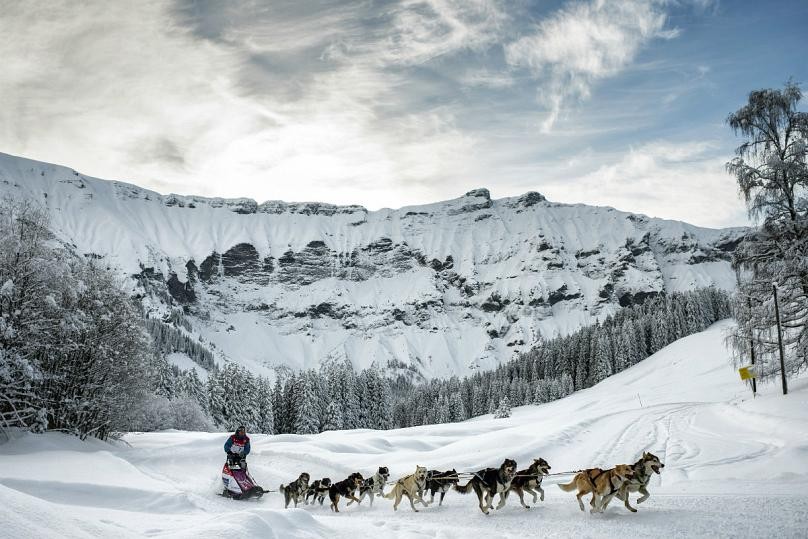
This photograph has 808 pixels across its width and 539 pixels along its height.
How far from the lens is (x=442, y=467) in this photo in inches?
659

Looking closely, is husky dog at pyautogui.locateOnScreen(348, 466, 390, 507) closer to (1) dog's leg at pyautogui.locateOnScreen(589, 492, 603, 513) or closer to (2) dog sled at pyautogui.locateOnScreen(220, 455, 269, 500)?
(2) dog sled at pyautogui.locateOnScreen(220, 455, 269, 500)

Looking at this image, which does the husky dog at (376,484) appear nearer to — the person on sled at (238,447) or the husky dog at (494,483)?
the husky dog at (494,483)

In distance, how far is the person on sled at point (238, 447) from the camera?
1608 cm

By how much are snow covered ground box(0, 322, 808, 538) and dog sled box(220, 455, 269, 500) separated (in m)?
0.45

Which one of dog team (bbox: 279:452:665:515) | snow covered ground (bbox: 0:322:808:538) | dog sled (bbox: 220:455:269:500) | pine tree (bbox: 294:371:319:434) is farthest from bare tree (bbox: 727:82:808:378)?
pine tree (bbox: 294:371:319:434)

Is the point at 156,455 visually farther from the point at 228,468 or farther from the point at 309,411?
the point at 309,411

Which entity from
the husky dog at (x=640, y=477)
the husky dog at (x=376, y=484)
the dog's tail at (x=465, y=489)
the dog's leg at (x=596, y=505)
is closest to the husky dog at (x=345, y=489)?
the husky dog at (x=376, y=484)

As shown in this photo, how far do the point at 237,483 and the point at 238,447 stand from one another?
1.12m

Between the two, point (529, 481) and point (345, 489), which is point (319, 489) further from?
point (529, 481)

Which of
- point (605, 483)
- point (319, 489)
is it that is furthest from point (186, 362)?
point (605, 483)

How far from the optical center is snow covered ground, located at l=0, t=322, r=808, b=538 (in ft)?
22.4

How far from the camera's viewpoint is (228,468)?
16.0 metres

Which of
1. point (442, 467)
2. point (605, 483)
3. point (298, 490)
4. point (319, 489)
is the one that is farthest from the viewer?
point (442, 467)

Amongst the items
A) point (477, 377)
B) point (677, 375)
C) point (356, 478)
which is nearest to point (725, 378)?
point (677, 375)
